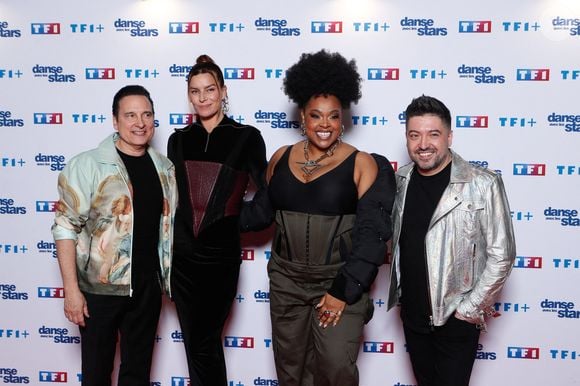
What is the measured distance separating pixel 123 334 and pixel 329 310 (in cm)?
91

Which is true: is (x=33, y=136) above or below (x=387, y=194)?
above

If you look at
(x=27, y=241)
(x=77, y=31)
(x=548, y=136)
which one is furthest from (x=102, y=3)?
(x=548, y=136)

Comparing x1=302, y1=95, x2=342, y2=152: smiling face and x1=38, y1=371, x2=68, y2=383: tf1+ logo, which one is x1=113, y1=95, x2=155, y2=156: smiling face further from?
x1=38, y1=371, x2=68, y2=383: tf1+ logo

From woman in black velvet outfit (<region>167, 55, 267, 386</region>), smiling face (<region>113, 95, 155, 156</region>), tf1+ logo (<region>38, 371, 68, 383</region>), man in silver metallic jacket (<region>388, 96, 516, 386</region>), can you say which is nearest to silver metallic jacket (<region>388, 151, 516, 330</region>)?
man in silver metallic jacket (<region>388, 96, 516, 386</region>)

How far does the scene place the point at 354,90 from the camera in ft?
7.04

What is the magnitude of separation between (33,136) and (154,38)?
0.95 m

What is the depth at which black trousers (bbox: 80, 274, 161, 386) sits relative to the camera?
2.00 meters

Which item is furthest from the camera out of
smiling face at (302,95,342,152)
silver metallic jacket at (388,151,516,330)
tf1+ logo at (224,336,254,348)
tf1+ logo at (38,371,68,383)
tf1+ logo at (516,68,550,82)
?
tf1+ logo at (38,371,68,383)

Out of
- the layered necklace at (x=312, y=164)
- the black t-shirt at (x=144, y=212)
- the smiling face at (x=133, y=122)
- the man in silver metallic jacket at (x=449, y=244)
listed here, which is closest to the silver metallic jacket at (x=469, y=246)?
the man in silver metallic jacket at (x=449, y=244)

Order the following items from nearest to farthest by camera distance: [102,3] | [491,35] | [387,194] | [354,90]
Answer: [387,194] → [354,90] → [491,35] → [102,3]

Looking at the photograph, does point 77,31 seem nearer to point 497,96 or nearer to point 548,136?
point 497,96

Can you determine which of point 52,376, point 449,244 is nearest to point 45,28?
point 52,376

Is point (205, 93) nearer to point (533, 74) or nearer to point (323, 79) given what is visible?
point (323, 79)

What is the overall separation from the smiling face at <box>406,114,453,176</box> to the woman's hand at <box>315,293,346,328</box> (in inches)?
25.1
